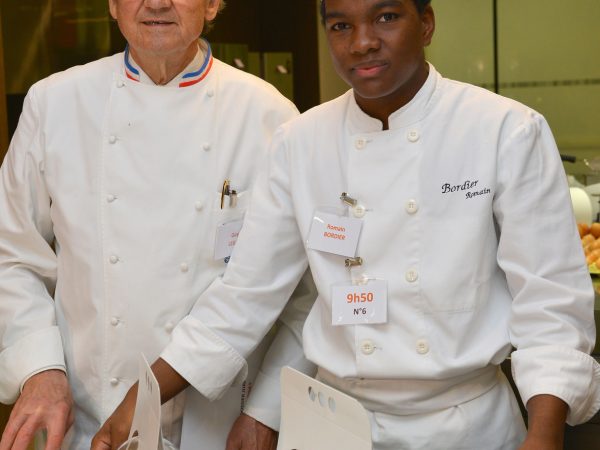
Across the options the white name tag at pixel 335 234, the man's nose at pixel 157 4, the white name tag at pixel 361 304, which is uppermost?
the man's nose at pixel 157 4

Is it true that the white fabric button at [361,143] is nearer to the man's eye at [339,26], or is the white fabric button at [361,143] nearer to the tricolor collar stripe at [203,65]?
the man's eye at [339,26]

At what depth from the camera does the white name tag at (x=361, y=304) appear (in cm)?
144

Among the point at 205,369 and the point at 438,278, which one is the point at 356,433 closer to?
the point at 438,278

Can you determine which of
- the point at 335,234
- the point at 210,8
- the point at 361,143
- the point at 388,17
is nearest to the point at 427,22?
the point at 388,17

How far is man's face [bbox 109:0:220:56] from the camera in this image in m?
1.67

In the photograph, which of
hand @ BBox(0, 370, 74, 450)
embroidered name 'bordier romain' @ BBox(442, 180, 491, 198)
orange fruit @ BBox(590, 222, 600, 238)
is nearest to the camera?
embroidered name 'bordier romain' @ BBox(442, 180, 491, 198)

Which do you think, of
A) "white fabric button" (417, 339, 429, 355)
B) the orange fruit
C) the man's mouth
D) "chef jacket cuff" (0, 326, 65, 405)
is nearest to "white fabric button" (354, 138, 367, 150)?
"white fabric button" (417, 339, 429, 355)

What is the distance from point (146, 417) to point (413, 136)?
0.57 metres

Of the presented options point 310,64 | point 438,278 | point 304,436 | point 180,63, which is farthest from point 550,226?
point 310,64

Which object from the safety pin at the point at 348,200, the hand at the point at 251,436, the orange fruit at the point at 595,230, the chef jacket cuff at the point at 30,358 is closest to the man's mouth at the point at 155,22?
the safety pin at the point at 348,200

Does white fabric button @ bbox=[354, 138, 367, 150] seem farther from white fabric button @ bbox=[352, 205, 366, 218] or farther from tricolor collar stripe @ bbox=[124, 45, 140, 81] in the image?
tricolor collar stripe @ bbox=[124, 45, 140, 81]

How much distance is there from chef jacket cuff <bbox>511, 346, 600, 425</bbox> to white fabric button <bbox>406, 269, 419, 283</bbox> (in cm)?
18

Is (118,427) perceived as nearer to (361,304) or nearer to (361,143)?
(361,304)

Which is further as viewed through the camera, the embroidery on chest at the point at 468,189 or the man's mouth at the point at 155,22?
the man's mouth at the point at 155,22
